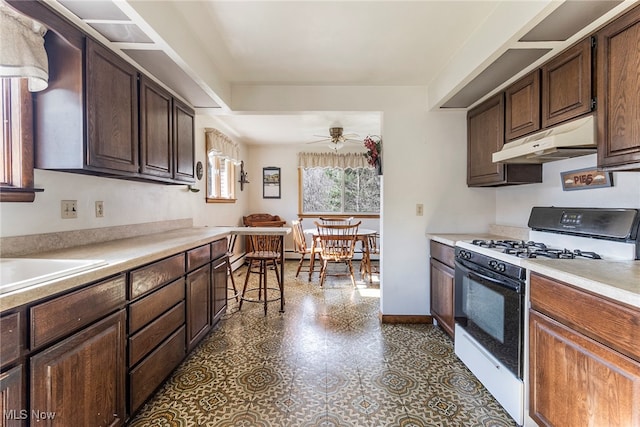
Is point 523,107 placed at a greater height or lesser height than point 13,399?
greater

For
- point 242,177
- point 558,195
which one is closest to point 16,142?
point 558,195

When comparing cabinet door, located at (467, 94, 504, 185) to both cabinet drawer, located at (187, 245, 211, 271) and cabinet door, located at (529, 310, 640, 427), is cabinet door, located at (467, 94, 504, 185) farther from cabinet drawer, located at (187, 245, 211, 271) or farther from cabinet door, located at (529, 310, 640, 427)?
cabinet drawer, located at (187, 245, 211, 271)

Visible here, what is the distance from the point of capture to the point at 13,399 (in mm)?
936

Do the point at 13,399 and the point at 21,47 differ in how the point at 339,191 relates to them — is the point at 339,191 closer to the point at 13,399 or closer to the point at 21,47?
the point at 21,47

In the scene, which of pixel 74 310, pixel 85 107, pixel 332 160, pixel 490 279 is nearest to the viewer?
pixel 74 310

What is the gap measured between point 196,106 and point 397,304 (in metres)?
2.69

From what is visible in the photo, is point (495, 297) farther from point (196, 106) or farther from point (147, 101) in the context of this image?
point (196, 106)

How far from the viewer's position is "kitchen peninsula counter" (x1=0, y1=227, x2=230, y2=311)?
94cm

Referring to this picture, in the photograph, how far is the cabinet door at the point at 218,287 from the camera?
2.56 metres

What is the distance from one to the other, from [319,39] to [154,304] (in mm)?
1991

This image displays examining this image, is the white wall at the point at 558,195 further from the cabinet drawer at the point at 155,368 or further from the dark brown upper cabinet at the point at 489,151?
the cabinet drawer at the point at 155,368

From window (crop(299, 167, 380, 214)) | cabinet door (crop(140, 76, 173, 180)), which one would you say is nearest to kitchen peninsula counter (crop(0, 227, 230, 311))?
cabinet door (crop(140, 76, 173, 180))

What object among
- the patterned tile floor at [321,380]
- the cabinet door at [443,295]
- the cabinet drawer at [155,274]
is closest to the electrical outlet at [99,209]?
the cabinet drawer at [155,274]

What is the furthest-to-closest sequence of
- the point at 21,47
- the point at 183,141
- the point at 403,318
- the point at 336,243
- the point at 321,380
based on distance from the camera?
the point at 336,243
the point at 403,318
the point at 183,141
the point at 321,380
the point at 21,47
